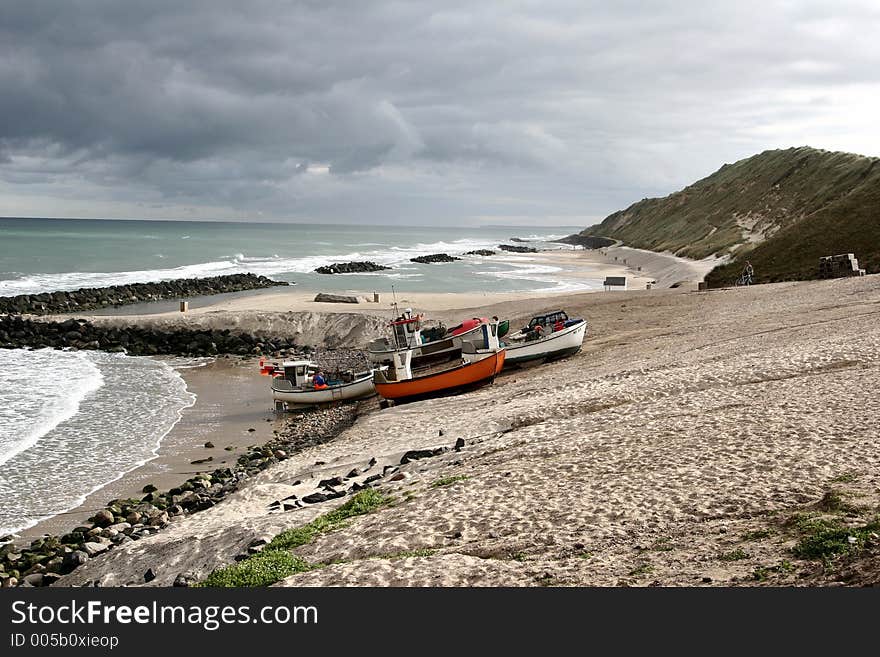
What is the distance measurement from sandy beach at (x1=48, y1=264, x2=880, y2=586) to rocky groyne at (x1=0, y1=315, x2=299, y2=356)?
1975 cm

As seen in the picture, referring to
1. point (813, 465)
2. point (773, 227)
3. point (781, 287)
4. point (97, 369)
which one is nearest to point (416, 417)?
point (813, 465)

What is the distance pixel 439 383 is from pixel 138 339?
78.2 feet

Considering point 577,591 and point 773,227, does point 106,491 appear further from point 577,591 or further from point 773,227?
point 773,227

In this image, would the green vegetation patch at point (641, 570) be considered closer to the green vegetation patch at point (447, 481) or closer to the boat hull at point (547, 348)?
the green vegetation patch at point (447, 481)

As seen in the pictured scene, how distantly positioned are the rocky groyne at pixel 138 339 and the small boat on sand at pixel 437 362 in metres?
11.7

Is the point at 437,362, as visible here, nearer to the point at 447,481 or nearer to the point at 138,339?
the point at 447,481

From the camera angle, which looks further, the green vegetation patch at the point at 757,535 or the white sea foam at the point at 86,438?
the white sea foam at the point at 86,438

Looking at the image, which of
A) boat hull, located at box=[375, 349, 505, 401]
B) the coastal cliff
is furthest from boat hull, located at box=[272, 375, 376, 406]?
the coastal cliff

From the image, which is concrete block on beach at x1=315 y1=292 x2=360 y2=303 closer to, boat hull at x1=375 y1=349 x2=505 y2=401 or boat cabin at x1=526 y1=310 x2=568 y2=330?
boat cabin at x1=526 y1=310 x2=568 y2=330

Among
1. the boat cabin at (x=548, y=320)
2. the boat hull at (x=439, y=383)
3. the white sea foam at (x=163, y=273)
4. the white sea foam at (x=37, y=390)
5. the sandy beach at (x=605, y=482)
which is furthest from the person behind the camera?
the white sea foam at (x=163, y=273)

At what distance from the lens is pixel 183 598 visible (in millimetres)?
7266

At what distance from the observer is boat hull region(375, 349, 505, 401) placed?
24.8 metres

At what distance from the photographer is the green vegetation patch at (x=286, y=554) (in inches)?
378

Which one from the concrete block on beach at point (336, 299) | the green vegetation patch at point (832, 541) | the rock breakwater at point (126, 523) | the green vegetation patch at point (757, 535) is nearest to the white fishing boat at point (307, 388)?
the rock breakwater at point (126, 523)
